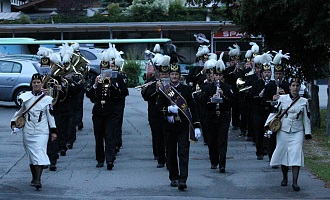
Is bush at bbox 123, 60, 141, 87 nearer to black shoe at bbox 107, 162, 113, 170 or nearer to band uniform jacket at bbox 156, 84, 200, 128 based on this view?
black shoe at bbox 107, 162, 113, 170

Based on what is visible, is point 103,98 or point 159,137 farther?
point 159,137

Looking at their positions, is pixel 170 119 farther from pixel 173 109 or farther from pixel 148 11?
pixel 148 11

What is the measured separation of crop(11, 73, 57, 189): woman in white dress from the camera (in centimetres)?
1089

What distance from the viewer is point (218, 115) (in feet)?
42.2

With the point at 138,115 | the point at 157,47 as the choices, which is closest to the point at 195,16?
the point at 138,115

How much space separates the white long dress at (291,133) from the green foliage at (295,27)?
404 cm

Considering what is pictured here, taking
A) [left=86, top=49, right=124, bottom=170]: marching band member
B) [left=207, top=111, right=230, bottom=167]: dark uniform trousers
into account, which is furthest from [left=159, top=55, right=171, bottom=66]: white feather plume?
[left=86, top=49, right=124, bottom=170]: marching band member

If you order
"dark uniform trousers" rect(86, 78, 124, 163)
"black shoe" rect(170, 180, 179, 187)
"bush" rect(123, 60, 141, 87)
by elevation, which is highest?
"dark uniform trousers" rect(86, 78, 124, 163)

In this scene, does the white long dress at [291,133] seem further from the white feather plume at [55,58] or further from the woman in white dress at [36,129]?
the white feather plume at [55,58]

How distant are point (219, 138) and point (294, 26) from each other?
4.14 m

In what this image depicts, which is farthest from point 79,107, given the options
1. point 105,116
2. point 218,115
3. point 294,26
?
point 218,115

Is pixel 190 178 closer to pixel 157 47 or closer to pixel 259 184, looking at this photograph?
pixel 259 184

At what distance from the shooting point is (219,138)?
12.8 meters

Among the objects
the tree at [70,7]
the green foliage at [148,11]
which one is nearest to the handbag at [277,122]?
the green foliage at [148,11]
